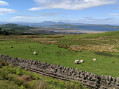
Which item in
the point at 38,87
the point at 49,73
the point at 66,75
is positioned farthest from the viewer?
the point at 49,73

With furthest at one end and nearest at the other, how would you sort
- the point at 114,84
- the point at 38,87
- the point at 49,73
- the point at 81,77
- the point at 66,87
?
the point at 49,73 < the point at 81,77 < the point at 114,84 < the point at 66,87 < the point at 38,87

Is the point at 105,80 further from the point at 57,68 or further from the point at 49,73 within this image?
the point at 49,73

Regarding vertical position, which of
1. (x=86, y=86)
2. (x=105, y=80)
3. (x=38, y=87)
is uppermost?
(x=38, y=87)

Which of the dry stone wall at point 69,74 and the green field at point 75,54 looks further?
the green field at point 75,54

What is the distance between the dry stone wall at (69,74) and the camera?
1540 cm

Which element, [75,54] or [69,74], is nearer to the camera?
[69,74]

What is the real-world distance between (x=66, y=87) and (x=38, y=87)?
4198 millimetres

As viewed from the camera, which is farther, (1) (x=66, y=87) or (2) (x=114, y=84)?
(2) (x=114, y=84)

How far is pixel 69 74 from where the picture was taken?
18.7 m

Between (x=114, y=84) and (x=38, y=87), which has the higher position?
(x=38, y=87)

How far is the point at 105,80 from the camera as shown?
614 inches

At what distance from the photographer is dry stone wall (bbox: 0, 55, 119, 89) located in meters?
15.4

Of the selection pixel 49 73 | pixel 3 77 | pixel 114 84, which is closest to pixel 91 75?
pixel 114 84

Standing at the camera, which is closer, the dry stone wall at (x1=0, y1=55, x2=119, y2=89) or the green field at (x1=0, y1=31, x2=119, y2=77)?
the dry stone wall at (x1=0, y1=55, x2=119, y2=89)
